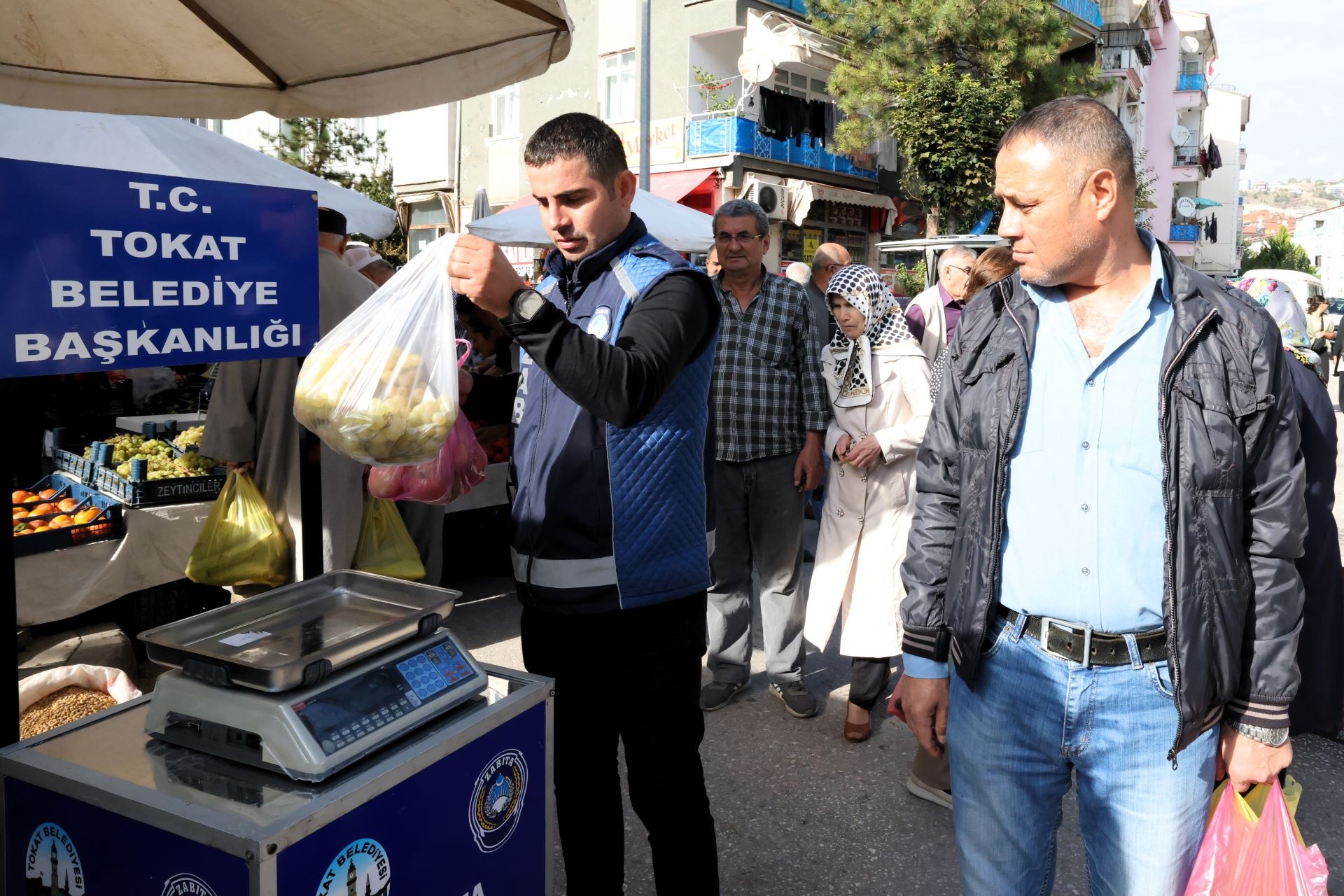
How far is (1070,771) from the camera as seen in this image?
1949mm

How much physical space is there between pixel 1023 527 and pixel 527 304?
102 cm

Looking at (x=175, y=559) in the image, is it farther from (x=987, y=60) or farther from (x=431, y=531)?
(x=987, y=60)

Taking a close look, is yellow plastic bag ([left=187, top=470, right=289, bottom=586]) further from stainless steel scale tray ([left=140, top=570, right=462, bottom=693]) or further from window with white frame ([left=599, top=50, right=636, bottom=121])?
window with white frame ([left=599, top=50, right=636, bottom=121])

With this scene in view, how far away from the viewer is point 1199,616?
1686mm

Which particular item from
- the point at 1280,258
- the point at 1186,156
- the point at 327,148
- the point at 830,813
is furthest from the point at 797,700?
the point at 1280,258

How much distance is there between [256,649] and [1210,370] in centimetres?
174

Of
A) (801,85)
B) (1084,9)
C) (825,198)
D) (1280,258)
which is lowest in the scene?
(825,198)

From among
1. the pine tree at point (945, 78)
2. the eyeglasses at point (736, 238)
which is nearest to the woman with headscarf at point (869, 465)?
Answer: the eyeglasses at point (736, 238)

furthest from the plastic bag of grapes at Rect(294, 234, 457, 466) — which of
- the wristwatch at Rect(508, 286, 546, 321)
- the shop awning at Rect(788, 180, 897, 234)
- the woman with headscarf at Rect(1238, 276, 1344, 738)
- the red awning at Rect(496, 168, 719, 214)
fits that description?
the shop awning at Rect(788, 180, 897, 234)

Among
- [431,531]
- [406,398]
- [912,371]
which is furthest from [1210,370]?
[431,531]

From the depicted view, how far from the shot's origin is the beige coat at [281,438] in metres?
3.95

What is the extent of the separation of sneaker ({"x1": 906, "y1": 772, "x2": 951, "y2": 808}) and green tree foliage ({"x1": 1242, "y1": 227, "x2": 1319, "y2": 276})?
69.6 metres

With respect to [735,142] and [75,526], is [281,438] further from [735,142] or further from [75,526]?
[735,142]

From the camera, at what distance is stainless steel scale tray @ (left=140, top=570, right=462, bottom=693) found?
1676 millimetres
